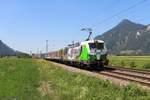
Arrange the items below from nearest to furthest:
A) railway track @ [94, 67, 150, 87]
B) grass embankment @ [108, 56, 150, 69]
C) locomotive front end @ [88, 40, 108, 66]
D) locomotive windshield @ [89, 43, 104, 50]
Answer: railway track @ [94, 67, 150, 87]
locomotive front end @ [88, 40, 108, 66]
locomotive windshield @ [89, 43, 104, 50]
grass embankment @ [108, 56, 150, 69]

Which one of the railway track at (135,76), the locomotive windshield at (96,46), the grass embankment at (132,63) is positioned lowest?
the railway track at (135,76)

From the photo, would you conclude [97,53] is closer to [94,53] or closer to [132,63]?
[94,53]

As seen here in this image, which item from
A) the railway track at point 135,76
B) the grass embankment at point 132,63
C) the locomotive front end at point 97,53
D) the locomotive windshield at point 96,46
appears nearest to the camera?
the railway track at point 135,76

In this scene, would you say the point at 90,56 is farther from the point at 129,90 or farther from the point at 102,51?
the point at 129,90

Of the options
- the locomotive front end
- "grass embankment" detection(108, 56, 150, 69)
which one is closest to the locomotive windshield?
the locomotive front end

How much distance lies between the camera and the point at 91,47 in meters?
41.2

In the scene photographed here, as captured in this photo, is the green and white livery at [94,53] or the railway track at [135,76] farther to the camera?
the green and white livery at [94,53]

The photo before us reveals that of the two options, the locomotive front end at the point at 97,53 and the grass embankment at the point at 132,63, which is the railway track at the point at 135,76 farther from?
the grass embankment at the point at 132,63

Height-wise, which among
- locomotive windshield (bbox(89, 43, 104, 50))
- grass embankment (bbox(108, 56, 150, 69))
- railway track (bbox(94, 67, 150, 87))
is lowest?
railway track (bbox(94, 67, 150, 87))

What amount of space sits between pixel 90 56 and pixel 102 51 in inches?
63.5

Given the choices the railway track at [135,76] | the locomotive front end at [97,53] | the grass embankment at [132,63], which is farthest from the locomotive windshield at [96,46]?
the railway track at [135,76]

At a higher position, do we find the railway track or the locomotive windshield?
the locomotive windshield

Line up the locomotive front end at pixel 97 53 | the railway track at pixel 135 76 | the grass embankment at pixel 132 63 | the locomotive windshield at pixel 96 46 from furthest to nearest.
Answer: the grass embankment at pixel 132 63
the locomotive windshield at pixel 96 46
the locomotive front end at pixel 97 53
the railway track at pixel 135 76

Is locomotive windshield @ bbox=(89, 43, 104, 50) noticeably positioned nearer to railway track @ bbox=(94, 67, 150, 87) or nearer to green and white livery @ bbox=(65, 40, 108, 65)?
green and white livery @ bbox=(65, 40, 108, 65)
